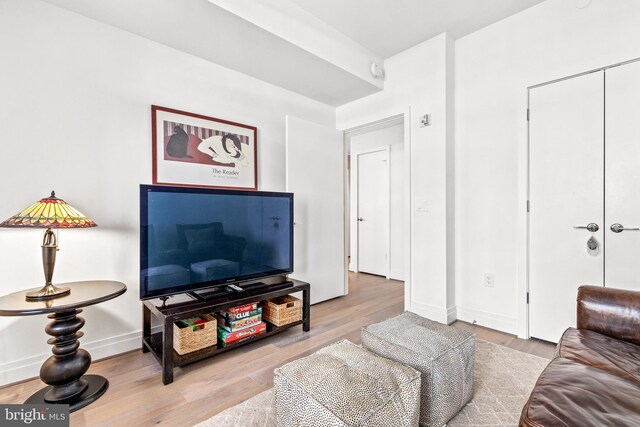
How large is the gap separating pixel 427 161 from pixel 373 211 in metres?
2.05

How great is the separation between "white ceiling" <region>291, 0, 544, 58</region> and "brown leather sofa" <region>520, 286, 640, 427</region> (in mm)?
2225

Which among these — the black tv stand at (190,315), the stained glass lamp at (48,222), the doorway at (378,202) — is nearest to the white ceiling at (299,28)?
the stained glass lamp at (48,222)

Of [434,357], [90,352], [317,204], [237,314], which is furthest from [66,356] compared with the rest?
[317,204]

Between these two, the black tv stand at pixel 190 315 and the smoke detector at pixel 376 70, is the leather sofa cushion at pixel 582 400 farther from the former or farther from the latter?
the smoke detector at pixel 376 70

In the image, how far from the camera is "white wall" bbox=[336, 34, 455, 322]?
2732mm

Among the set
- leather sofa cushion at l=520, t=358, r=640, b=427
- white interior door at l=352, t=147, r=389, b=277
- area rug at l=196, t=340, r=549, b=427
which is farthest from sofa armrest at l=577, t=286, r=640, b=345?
white interior door at l=352, t=147, r=389, b=277

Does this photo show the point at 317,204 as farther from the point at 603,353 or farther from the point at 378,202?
the point at 603,353

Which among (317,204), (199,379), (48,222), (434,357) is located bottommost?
(199,379)

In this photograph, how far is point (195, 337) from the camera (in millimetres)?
1982

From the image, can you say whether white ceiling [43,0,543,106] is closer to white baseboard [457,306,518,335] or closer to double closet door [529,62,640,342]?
double closet door [529,62,640,342]

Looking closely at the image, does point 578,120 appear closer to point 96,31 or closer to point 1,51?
point 96,31

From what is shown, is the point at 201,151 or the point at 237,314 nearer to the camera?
the point at 237,314

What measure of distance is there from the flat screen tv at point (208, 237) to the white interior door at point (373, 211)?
238cm
